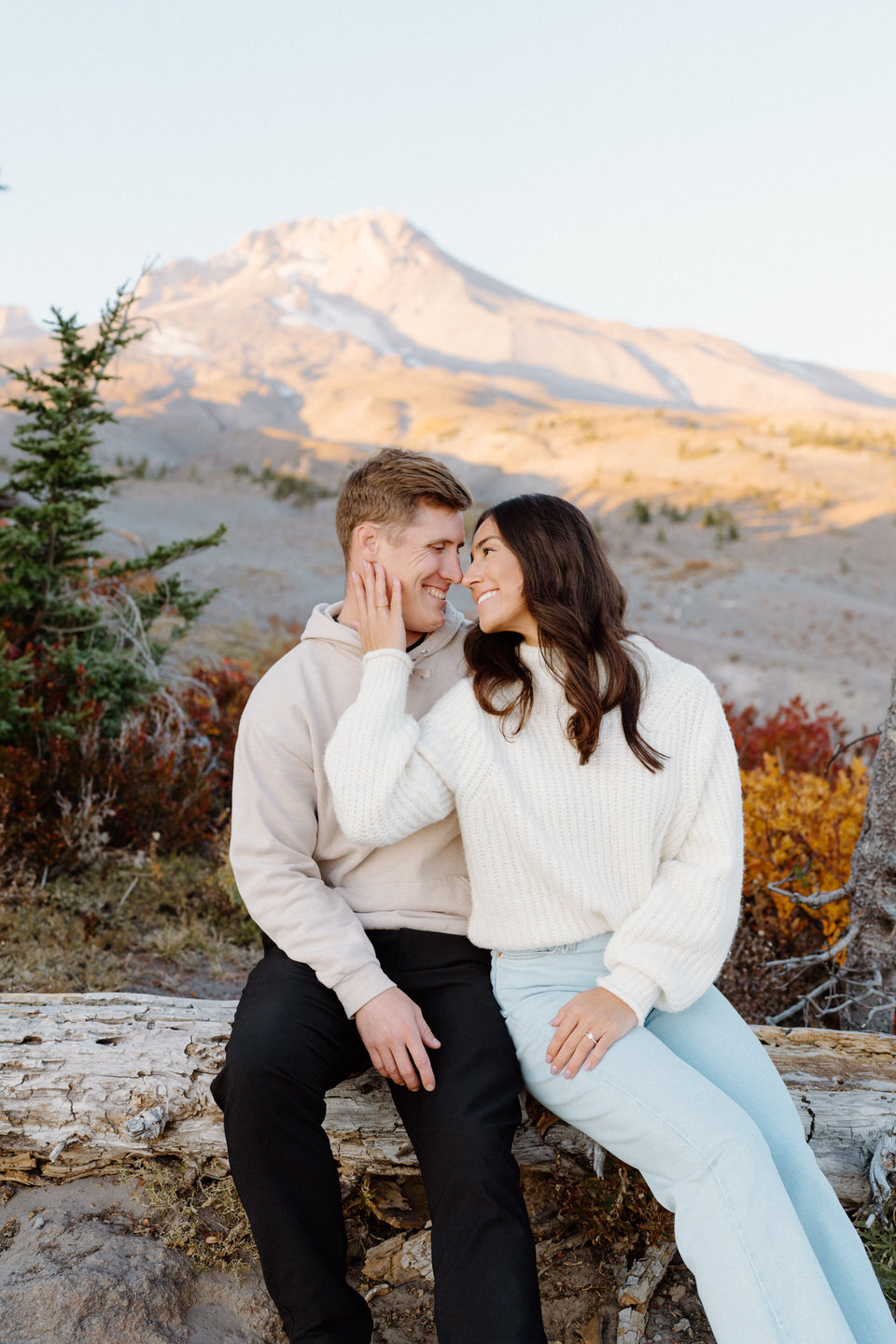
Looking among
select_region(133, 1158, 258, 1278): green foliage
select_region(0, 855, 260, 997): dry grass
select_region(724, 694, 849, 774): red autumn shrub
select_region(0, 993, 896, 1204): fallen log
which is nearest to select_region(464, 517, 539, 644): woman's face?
select_region(0, 993, 896, 1204): fallen log

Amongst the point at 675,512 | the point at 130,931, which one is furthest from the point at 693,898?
the point at 675,512

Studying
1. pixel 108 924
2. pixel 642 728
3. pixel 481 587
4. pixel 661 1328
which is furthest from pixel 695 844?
pixel 108 924

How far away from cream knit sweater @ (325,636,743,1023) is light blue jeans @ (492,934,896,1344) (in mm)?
140

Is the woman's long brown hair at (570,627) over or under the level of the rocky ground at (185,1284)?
over

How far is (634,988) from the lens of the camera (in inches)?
89.3

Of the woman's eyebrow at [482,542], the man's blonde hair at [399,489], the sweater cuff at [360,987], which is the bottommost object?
the sweater cuff at [360,987]

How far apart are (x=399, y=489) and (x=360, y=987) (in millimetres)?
1333

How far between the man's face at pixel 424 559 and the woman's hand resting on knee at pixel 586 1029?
1.14 metres

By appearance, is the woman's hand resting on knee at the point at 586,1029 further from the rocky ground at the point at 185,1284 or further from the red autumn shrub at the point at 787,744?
the red autumn shrub at the point at 787,744

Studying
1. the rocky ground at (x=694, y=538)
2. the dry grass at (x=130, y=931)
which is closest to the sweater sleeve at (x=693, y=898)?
the rocky ground at (x=694, y=538)

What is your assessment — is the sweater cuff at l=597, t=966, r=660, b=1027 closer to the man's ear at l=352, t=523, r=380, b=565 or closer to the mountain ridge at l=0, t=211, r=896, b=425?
the man's ear at l=352, t=523, r=380, b=565

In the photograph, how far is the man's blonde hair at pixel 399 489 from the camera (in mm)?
2758

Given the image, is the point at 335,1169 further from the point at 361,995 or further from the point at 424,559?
the point at 424,559

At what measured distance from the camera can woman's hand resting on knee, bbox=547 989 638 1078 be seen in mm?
2188
